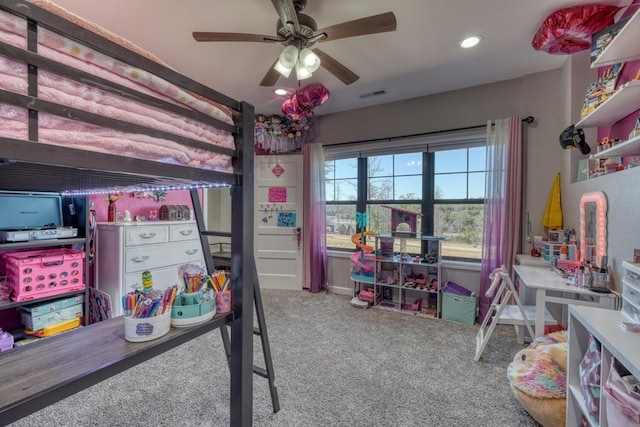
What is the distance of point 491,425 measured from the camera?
61.1 inches

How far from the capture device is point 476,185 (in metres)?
3.31

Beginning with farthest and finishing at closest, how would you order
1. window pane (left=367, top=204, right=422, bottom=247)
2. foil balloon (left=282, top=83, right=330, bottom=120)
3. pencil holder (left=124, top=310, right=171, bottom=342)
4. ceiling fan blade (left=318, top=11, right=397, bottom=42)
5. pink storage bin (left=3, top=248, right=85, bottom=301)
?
window pane (left=367, top=204, right=422, bottom=247) < foil balloon (left=282, top=83, right=330, bottom=120) < pink storage bin (left=3, top=248, right=85, bottom=301) < ceiling fan blade (left=318, top=11, right=397, bottom=42) < pencil holder (left=124, top=310, right=171, bottom=342)

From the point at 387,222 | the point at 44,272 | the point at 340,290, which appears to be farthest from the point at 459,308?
the point at 44,272

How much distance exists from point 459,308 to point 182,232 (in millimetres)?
3141

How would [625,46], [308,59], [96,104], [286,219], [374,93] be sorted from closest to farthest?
1. [96,104]
2. [625,46]
3. [308,59]
4. [374,93]
5. [286,219]

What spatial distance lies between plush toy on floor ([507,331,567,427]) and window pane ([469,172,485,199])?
5.93ft

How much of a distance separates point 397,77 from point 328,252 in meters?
2.44

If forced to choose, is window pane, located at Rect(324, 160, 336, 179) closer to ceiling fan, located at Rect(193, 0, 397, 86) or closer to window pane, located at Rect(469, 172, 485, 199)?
window pane, located at Rect(469, 172, 485, 199)

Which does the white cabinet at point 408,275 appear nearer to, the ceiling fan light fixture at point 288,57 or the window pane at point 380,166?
the window pane at point 380,166

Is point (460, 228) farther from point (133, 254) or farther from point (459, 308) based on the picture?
point (133, 254)

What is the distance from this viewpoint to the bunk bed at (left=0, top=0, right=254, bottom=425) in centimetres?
56

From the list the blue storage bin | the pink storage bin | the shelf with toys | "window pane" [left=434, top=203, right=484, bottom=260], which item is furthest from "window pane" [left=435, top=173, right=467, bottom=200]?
the pink storage bin

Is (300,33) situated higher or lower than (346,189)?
higher

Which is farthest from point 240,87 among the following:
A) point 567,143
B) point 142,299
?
point 567,143
